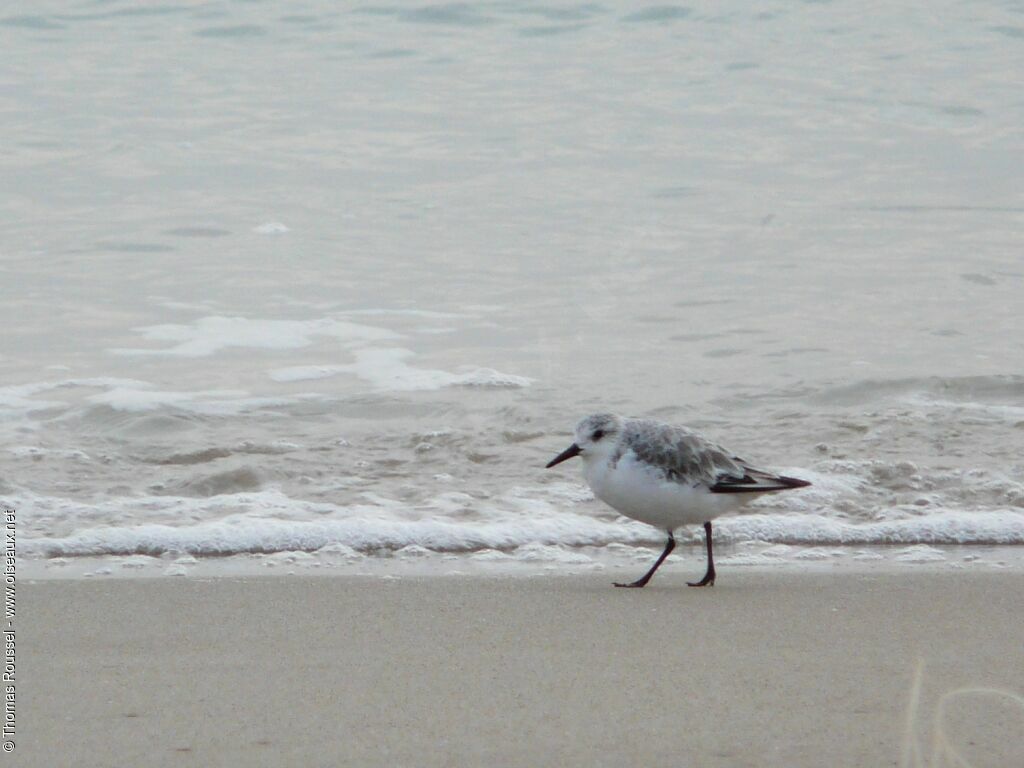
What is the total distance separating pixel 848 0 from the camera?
16.9 meters

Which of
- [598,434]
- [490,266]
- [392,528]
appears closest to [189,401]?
[392,528]

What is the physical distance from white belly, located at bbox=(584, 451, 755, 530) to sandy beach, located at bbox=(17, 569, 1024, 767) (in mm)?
241

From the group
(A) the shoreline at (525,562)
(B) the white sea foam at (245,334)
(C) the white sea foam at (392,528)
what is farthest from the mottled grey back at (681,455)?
(B) the white sea foam at (245,334)

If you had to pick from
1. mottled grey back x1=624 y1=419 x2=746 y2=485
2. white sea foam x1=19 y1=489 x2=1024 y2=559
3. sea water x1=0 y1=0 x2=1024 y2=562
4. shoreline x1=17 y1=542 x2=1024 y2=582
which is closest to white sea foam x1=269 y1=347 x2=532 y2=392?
sea water x1=0 y1=0 x2=1024 y2=562

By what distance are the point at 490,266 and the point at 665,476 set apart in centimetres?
538

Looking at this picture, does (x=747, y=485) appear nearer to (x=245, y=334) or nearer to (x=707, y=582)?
(x=707, y=582)

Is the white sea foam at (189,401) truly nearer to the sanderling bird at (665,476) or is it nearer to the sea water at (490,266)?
the sea water at (490,266)

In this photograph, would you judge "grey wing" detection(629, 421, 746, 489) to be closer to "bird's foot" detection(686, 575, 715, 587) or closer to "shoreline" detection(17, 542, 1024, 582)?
"bird's foot" detection(686, 575, 715, 587)

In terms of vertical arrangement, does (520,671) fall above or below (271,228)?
above

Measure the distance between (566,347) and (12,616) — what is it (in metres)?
4.73

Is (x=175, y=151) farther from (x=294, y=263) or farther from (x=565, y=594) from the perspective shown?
(x=565, y=594)

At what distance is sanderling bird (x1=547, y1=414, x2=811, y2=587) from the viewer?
15.9 ft

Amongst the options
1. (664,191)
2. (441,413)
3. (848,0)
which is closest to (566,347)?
(441,413)

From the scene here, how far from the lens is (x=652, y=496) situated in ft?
15.9
